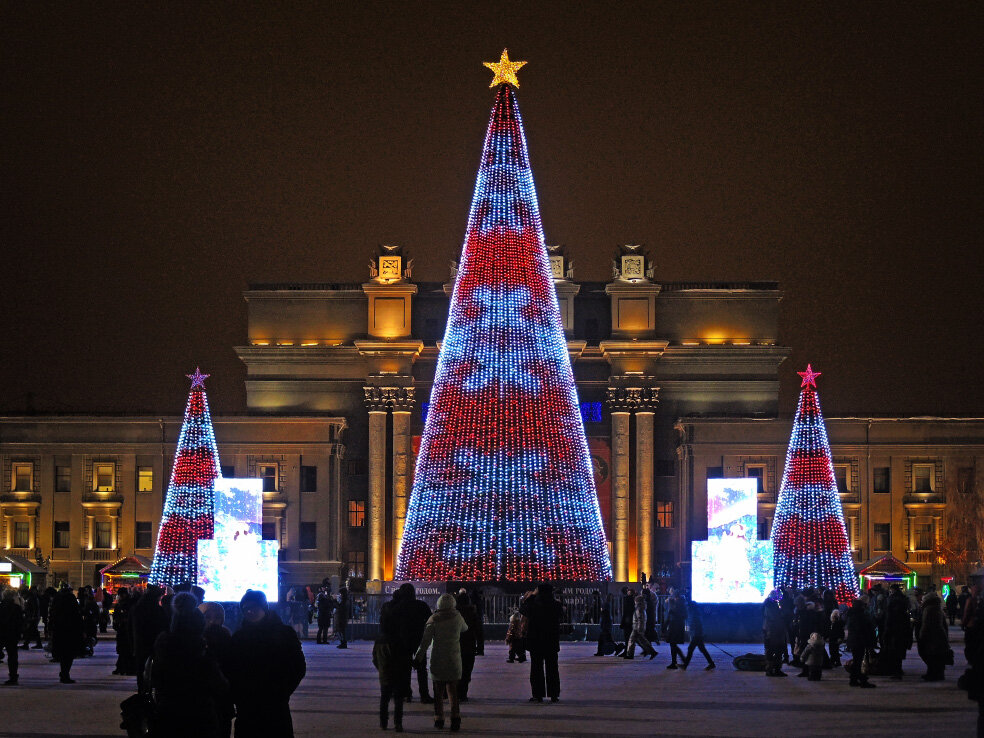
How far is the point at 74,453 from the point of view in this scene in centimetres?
8038

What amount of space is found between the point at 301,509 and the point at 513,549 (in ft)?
143

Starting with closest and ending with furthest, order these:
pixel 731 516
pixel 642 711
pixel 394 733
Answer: pixel 394 733, pixel 642 711, pixel 731 516

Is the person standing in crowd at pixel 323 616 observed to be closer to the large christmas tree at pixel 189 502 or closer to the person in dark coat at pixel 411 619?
the large christmas tree at pixel 189 502

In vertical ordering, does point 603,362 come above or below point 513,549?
above

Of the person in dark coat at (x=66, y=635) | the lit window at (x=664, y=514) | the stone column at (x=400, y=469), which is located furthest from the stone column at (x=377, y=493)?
the person in dark coat at (x=66, y=635)

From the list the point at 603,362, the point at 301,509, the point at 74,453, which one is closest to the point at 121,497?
the point at 74,453

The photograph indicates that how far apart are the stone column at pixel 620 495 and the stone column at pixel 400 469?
31.7 feet

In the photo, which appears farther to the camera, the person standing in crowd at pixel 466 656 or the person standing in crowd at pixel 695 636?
the person standing in crowd at pixel 695 636

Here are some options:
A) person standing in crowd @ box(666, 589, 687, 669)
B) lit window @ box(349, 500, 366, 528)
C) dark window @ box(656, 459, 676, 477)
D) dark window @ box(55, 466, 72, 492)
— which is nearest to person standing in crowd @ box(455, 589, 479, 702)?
person standing in crowd @ box(666, 589, 687, 669)

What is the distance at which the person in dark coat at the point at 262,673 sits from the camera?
12.5 m

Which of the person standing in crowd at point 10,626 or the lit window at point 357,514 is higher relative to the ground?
Answer: the lit window at point 357,514

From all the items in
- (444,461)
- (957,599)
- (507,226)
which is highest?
(507,226)

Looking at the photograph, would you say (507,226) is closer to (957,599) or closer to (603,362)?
(957,599)

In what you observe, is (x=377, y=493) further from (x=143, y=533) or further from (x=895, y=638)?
(x=895, y=638)
